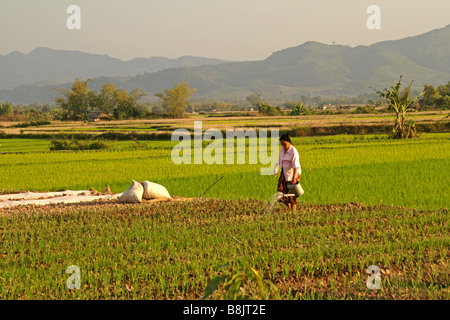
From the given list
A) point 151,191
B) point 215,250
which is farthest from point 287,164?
point 151,191

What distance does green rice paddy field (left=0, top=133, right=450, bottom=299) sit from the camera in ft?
17.6

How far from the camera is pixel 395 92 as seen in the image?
95.2 ft

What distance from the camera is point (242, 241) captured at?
714 cm

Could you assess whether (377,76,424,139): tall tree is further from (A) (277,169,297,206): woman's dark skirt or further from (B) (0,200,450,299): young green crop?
(A) (277,169,297,206): woman's dark skirt

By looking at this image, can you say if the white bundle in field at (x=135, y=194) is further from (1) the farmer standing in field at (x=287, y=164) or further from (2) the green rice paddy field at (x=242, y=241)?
(1) the farmer standing in field at (x=287, y=164)

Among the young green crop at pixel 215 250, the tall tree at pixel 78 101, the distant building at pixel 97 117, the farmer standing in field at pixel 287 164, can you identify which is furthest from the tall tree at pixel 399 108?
the tall tree at pixel 78 101

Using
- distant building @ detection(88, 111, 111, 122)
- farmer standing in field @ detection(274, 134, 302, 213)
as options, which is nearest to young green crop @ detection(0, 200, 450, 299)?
farmer standing in field @ detection(274, 134, 302, 213)

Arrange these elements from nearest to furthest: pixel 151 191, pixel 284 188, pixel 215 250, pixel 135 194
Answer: pixel 215 250 < pixel 284 188 < pixel 135 194 < pixel 151 191

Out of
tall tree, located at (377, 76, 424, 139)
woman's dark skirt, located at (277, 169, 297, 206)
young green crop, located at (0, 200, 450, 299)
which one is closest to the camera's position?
young green crop, located at (0, 200, 450, 299)

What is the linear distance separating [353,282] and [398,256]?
38.9 inches

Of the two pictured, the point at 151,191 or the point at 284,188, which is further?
the point at 151,191

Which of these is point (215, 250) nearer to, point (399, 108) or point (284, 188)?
point (284, 188)

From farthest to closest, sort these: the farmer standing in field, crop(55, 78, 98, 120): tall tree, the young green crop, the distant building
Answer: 1. crop(55, 78, 98, 120): tall tree
2. the distant building
3. the farmer standing in field
4. the young green crop
